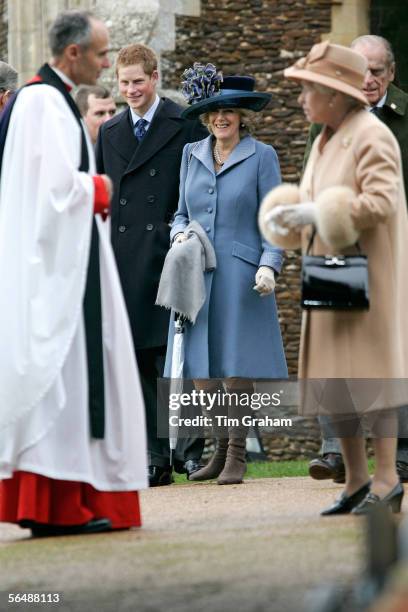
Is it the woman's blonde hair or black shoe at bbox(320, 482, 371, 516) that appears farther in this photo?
the woman's blonde hair

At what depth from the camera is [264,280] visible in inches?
358

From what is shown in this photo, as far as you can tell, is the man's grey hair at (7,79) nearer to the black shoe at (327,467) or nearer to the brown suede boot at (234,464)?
the brown suede boot at (234,464)

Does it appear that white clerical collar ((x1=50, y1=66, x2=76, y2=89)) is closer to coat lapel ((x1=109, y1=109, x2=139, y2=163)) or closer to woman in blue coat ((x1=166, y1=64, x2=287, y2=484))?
woman in blue coat ((x1=166, y1=64, x2=287, y2=484))

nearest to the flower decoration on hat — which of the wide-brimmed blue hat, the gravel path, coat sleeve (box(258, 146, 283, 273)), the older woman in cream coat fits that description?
the wide-brimmed blue hat

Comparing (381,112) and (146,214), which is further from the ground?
(381,112)

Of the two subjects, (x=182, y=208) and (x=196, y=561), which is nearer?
(x=196, y=561)

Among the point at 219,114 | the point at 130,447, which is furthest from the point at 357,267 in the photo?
the point at 219,114

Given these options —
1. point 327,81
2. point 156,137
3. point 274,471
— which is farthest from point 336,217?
point 274,471

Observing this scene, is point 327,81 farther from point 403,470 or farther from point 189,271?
point 403,470

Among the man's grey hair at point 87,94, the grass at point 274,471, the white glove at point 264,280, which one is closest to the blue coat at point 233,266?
the white glove at point 264,280

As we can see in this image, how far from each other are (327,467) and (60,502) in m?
2.17

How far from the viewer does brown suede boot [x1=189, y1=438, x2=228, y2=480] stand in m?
9.57

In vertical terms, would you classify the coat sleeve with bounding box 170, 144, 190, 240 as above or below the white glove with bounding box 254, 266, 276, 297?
above

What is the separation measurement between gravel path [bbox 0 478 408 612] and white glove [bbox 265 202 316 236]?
1180 mm
